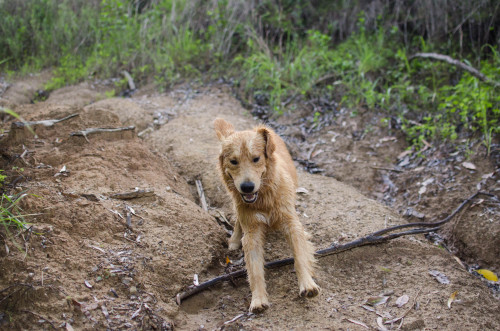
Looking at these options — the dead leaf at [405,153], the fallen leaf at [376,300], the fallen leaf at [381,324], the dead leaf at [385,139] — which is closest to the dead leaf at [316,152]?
the dead leaf at [385,139]

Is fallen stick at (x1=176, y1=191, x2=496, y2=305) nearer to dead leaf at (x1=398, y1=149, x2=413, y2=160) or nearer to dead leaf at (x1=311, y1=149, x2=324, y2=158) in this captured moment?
dead leaf at (x1=398, y1=149, x2=413, y2=160)

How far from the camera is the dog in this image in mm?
3510

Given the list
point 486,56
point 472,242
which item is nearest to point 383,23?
point 486,56

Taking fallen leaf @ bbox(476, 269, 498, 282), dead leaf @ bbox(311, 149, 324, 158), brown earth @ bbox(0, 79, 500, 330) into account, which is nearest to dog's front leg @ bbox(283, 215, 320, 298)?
brown earth @ bbox(0, 79, 500, 330)

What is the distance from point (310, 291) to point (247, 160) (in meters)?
1.23

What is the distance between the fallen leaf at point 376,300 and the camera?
335 cm

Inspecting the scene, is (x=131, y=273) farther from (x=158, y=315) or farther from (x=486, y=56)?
(x=486, y=56)

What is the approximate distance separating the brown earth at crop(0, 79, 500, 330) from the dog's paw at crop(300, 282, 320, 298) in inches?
3.8

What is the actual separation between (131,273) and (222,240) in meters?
1.22

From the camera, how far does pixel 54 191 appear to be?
3.54 metres

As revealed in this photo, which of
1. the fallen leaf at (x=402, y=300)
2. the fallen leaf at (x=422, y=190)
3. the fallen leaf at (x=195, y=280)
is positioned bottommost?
the fallen leaf at (x=195, y=280)

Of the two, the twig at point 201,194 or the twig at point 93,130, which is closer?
the twig at point 93,130

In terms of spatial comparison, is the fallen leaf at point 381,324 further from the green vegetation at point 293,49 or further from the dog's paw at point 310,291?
the green vegetation at point 293,49

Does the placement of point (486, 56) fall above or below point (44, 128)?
above
